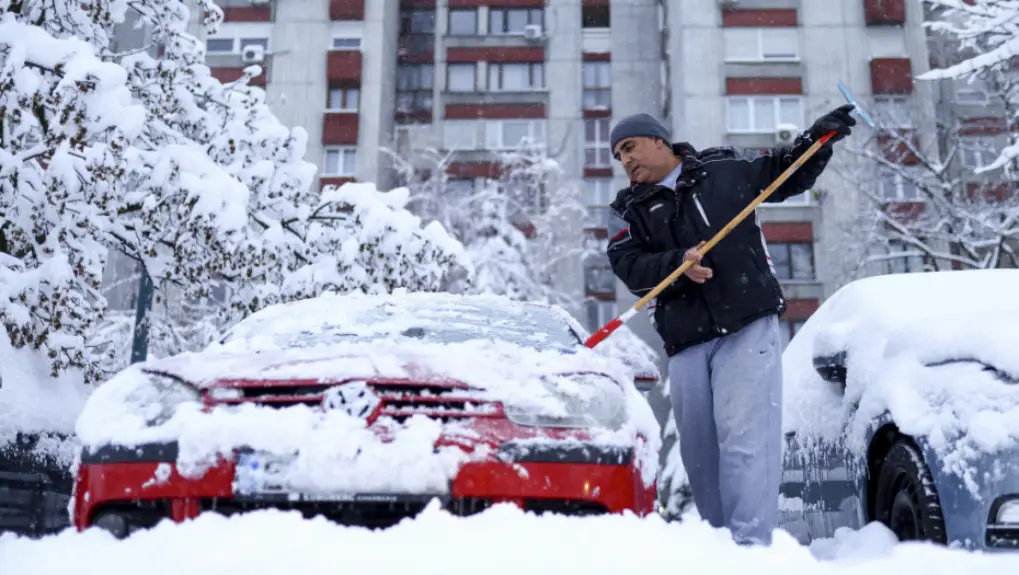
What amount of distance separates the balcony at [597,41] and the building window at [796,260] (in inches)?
362

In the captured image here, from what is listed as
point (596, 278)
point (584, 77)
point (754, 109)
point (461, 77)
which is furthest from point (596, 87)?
point (596, 278)

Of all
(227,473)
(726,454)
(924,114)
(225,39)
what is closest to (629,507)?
(726,454)

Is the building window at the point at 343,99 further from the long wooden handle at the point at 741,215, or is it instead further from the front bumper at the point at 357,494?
the front bumper at the point at 357,494

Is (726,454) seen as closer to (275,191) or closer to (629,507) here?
(629,507)

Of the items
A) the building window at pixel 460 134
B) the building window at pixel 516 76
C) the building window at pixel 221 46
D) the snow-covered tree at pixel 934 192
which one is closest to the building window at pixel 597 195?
the building window at pixel 516 76

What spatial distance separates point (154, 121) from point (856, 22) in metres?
24.4

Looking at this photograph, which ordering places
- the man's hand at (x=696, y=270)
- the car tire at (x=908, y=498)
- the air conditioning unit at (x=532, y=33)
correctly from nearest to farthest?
the car tire at (x=908, y=498) → the man's hand at (x=696, y=270) → the air conditioning unit at (x=532, y=33)

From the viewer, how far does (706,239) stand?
3672mm

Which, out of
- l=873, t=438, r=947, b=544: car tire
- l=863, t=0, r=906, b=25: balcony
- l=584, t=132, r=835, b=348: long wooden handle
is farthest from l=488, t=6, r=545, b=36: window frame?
l=873, t=438, r=947, b=544: car tire

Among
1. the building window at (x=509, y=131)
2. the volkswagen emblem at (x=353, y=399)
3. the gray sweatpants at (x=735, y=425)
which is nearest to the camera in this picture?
the volkswagen emblem at (x=353, y=399)

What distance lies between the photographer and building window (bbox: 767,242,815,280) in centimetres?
2678

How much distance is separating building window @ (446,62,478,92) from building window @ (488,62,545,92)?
0.53 m

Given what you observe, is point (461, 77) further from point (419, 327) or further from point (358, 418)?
point (358, 418)

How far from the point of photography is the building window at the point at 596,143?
1180 inches
